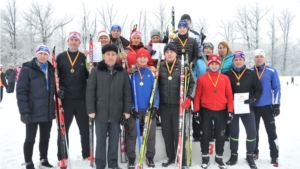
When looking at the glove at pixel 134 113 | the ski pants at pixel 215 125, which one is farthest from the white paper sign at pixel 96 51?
the ski pants at pixel 215 125

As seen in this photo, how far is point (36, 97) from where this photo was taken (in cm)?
416

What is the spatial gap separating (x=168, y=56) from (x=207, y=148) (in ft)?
6.27

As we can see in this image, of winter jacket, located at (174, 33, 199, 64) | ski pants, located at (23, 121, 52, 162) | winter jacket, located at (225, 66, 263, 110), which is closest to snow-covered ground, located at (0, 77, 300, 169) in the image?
ski pants, located at (23, 121, 52, 162)

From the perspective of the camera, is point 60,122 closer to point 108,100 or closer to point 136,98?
point 108,100

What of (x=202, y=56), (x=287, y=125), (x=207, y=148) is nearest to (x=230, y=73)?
(x=202, y=56)

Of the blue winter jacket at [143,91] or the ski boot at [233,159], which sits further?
the ski boot at [233,159]

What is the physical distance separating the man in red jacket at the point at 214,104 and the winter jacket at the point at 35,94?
2698 millimetres

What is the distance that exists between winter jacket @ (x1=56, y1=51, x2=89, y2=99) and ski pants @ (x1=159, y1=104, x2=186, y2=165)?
1.58m

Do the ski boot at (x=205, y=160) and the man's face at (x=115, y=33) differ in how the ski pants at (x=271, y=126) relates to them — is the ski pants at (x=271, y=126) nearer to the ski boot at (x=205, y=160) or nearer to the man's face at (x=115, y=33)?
the ski boot at (x=205, y=160)

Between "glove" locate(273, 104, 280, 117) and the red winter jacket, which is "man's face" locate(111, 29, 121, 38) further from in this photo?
"glove" locate(273, 104, 280, 117)

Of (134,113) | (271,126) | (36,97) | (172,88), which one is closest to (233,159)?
(271,126)

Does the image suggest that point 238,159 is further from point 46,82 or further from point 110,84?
point 46,82

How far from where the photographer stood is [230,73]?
15.4 ft

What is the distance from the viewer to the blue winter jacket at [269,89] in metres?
4.62
